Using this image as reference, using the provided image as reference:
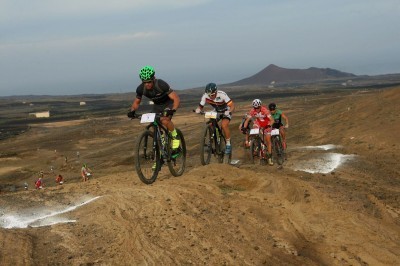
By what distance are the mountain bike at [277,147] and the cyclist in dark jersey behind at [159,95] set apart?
5714 mm

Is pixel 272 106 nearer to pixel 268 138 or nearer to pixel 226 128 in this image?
pixel 268 138

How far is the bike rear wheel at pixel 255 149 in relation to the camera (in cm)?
1391

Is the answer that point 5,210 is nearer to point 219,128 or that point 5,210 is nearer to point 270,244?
point 270,244

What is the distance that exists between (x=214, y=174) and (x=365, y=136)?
42.1ft

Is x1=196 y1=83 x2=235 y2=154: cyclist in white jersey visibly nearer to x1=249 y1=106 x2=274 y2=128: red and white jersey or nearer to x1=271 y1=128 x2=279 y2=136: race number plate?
x1=249 y1=106 x2=274 y2=128: red and white jersey

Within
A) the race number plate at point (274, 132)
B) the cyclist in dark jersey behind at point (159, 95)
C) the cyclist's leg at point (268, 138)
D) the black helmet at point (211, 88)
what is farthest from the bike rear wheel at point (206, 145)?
the race number plate at point (274, 132)

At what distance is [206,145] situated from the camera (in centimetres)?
1160

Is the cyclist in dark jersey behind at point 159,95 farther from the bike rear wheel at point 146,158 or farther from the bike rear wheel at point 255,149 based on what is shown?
the bike rear wheel at point 255,149

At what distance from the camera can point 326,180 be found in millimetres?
11977

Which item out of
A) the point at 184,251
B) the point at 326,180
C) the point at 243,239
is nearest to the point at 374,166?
the point at 326,180

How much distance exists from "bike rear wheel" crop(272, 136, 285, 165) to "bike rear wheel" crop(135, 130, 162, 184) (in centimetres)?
604

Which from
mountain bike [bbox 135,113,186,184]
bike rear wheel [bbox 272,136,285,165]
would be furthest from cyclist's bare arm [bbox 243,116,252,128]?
mountain bike [bbox 135,113,186,184]

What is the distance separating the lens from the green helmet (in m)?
8.34

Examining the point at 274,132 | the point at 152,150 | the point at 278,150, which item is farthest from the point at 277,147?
the point at 152,150
